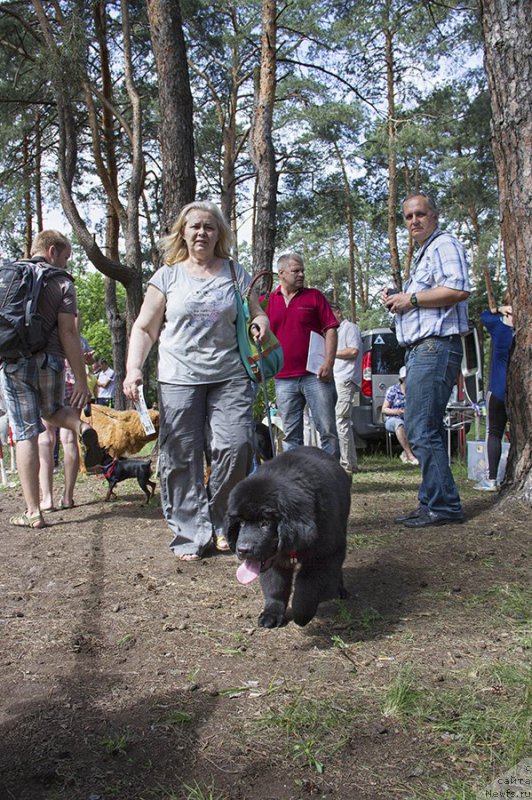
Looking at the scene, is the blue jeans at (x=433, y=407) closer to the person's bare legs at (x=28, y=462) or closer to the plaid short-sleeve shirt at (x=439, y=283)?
the plaid short-sleeve shirt at (x=439, y=283)

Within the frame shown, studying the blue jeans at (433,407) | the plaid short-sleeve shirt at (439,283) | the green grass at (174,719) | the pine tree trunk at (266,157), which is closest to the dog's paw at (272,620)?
the green grass at (174,719)

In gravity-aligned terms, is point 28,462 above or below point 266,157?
below

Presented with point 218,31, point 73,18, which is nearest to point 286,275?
point 73,18

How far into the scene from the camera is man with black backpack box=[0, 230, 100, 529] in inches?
204

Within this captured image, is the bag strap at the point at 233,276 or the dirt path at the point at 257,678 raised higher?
the bag strap at the point at 233,276

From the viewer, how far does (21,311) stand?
5141mm

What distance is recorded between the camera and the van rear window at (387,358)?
10.9 metres

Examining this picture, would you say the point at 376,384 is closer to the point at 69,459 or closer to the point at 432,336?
the point at 69,459

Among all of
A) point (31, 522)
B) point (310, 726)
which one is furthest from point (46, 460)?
point (310, 726)

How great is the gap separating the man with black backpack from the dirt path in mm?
1068

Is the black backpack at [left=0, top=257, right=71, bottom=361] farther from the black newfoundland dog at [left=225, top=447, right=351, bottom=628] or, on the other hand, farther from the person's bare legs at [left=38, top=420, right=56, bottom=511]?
the black newfoundland dog at [left=225, top=447, right=351, bottom=628]

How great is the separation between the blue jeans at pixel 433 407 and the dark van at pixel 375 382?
19.4ft

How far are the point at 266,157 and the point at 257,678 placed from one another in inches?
358

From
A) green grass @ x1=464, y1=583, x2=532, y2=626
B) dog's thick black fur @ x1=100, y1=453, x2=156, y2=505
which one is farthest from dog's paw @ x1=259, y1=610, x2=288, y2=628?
dog's thick black fur @ x1=100, y1=453, x2=156, y2=505
